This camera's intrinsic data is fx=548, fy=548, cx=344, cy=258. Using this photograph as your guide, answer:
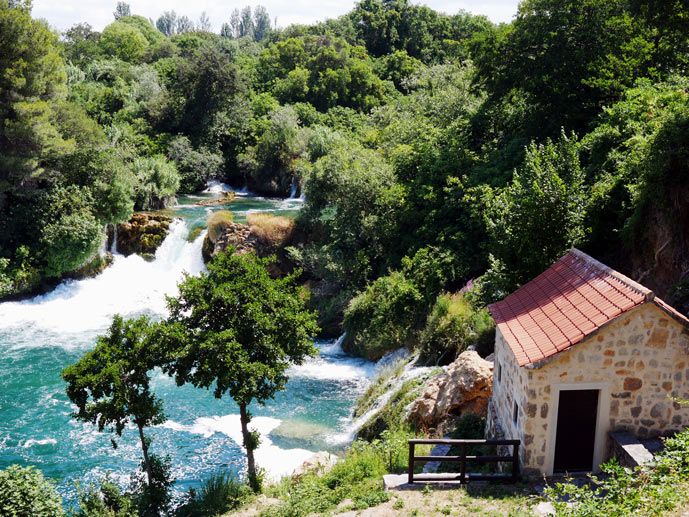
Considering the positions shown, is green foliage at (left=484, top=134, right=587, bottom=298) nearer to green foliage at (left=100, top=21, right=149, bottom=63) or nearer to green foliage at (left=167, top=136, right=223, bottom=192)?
green foliage at (left=167, top=136, right=223, bottom=192)

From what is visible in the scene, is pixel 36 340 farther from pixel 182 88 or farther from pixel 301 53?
pixel 301 53

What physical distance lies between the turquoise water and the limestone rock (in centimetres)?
116

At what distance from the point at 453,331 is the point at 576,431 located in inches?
278

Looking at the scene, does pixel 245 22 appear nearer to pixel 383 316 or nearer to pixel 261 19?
pixel 261 19

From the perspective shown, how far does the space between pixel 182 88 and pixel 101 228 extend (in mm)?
23460

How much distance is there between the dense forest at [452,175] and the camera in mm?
13547

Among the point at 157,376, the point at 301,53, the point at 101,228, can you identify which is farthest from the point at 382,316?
the point at 301,53

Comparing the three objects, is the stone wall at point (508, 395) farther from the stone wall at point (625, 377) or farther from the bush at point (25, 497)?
the bush at point (25, 497)

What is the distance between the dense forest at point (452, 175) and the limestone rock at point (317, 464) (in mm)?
4850

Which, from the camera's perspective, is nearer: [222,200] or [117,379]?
[117,379]

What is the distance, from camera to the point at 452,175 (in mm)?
23328

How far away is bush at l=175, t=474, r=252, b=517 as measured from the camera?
38.4ft

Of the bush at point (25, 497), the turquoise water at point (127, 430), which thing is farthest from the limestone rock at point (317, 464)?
the bush at point (25, 497)

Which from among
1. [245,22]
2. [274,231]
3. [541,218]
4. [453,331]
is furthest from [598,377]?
[245,22]
